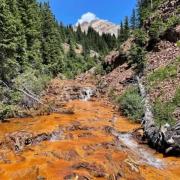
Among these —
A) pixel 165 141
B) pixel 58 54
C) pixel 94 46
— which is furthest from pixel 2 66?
pixel 94 46

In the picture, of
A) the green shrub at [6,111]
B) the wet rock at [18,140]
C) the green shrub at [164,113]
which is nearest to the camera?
the wet rock at [18,140]

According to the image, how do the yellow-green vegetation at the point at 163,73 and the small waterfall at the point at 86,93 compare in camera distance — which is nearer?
the yellow-green vegetation at the point at 163,73

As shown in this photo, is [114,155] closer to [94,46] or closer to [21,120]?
[21,120]

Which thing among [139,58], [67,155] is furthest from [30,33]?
[67,155]

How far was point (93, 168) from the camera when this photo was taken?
1347 cm

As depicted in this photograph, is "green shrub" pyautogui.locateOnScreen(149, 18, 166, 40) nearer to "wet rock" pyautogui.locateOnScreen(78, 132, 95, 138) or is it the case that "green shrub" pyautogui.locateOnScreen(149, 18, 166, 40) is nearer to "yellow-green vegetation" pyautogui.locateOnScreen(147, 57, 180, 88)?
"yellow-green vegetation" pyautogui.locateOnScreen(147, 57, 180, 88)

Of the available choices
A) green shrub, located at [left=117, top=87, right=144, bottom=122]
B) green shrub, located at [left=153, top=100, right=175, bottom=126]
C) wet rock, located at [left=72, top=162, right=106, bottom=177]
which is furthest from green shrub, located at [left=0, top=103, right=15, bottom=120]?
wet rock, located at [left=72, top=162, right=106, bottom=177]

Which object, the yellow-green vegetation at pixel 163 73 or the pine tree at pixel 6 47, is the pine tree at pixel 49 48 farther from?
the pine tree at pixel 6 47

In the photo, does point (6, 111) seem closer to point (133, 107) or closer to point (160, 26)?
point (133, 107)

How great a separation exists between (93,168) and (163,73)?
1762cm

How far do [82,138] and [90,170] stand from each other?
511cm

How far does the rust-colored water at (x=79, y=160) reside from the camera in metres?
13.2

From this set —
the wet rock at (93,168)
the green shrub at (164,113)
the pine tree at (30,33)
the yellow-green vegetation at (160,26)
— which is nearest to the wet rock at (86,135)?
the green shrub at (164,113)

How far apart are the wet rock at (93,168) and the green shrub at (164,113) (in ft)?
24.2
